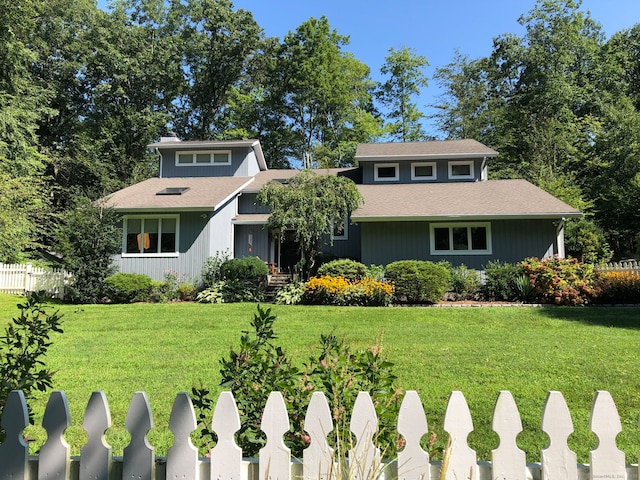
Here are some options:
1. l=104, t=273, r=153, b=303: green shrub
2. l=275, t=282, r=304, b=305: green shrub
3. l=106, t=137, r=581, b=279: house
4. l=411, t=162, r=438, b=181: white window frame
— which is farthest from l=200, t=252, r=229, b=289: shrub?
l=411, t=162, r=438, b=181: white window frame

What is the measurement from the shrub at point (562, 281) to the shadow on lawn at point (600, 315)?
0.80 meters

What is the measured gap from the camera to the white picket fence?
15.9m

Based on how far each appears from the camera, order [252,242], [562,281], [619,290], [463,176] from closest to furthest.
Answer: [619,290]
[562,281]
[252,242]
[463,176]

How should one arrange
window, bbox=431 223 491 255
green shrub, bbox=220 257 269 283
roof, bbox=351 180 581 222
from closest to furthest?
green shrub, bbox=220 257 269 283 → roof, bbox=351 180 581 222 → window, bbox=431 223 491 255

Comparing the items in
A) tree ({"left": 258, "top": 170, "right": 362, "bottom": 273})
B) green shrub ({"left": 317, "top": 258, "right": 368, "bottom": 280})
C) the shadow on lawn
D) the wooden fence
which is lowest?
the shadow on lawn

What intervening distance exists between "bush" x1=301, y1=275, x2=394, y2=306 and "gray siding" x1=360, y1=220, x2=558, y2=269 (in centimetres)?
317

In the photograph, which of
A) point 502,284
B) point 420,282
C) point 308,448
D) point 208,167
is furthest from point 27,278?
point 308,448

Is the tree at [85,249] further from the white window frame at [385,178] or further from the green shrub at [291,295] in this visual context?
the white window frame at [385,178]

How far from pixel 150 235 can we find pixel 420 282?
10.7 meters

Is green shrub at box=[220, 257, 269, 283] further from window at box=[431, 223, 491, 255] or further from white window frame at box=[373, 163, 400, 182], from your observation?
white window frame at box=[373, 163, 400, 182]

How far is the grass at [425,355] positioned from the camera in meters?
3.87

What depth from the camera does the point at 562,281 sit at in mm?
12062

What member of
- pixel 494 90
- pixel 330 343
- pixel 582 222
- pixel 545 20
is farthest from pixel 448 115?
pixel 330 343

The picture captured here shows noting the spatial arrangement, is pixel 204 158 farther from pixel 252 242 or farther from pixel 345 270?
pixel 345 270
